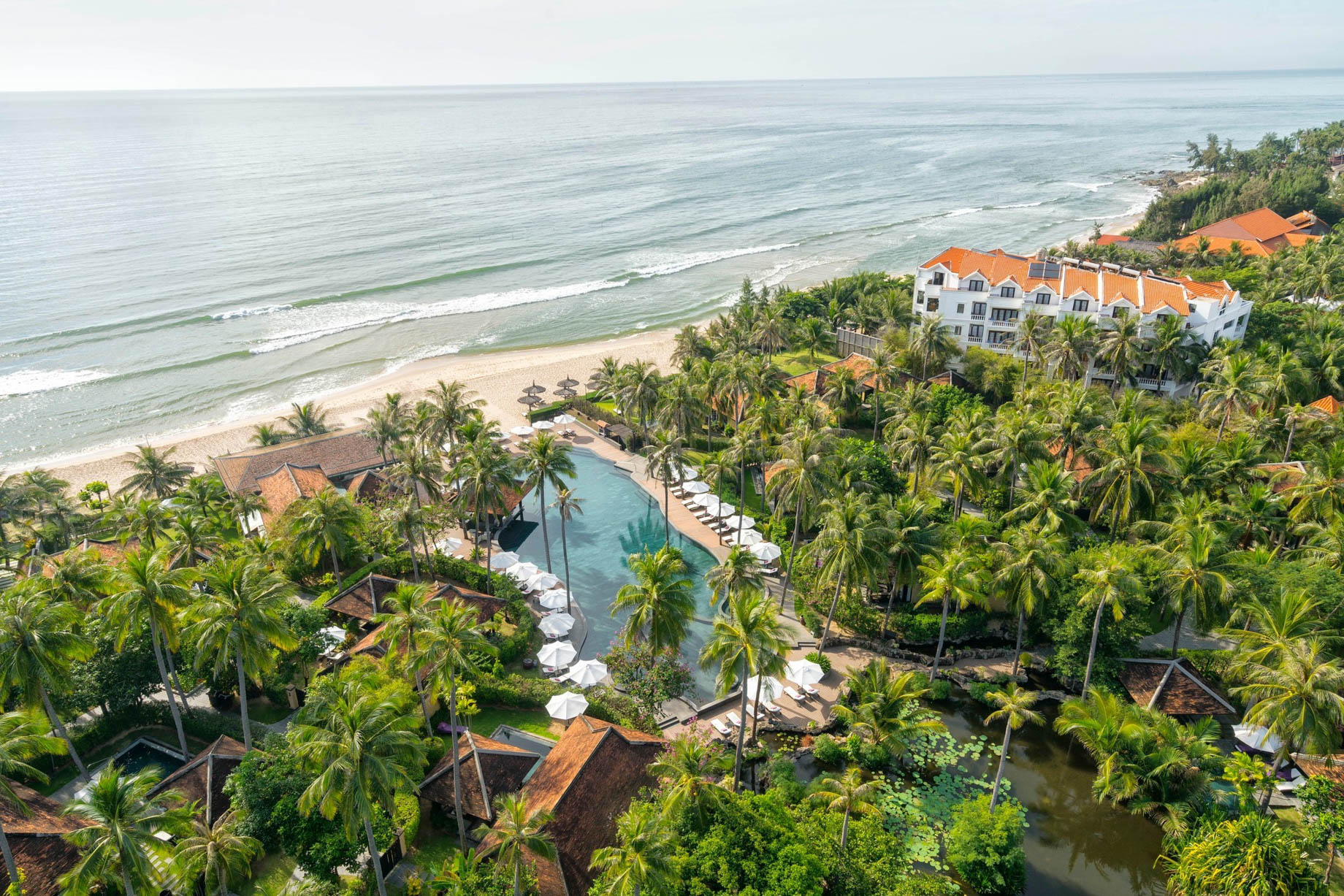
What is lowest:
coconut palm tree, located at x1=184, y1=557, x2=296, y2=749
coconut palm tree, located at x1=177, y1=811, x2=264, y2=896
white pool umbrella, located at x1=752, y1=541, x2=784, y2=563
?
white pool umbrella, located at x1=752, y1=541, x2=784, y2=563

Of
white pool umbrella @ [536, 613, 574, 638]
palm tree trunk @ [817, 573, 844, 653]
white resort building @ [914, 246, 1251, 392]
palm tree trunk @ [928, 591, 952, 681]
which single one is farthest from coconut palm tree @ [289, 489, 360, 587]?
white resort building @ [914, 246, 1251, 392]

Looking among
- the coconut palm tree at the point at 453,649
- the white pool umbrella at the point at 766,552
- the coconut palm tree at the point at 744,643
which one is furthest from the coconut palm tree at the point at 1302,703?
the coconut palm tree at the point at 453,649

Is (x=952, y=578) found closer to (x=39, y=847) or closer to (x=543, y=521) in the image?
(x=543, y=521)

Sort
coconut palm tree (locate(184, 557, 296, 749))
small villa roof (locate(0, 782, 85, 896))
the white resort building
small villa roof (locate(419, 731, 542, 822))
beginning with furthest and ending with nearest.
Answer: the white resort building → small villa roof (locate(419, 731, 542, 822)) → coconut palm tree (locate(184, 557, 296, 749)) → small villa roof (locate(0, 782, 85, 896))

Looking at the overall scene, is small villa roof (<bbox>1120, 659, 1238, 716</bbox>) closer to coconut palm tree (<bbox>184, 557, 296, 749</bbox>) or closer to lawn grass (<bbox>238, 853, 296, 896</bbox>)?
lawn grass (<bbox>238, 853, 296, 896</bbox>)

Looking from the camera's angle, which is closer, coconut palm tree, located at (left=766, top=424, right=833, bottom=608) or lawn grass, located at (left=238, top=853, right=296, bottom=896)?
lawn grass, located at (left=238, top=853, right=296, bottom=896)

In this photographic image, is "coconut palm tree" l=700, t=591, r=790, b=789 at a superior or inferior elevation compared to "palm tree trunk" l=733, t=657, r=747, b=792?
superior
